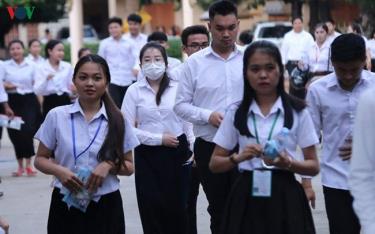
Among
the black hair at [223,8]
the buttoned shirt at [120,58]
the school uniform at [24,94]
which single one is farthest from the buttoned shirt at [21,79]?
the black hair at [223,8]

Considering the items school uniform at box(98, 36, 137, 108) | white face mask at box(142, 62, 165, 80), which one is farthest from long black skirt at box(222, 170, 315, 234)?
school uniform at box(98, 36, 137, 108)

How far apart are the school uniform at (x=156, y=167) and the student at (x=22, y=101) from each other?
5706mm

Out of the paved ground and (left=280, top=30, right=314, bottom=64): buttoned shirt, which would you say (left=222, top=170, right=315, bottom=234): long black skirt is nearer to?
the paved ground

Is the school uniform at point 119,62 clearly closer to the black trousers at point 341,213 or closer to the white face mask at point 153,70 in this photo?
the white face mask at point 153,70

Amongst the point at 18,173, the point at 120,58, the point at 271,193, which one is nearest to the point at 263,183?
the point at 271,193

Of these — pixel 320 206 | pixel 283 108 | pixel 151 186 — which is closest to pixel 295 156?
pixel 283 108

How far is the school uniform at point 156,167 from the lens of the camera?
26.0 feet

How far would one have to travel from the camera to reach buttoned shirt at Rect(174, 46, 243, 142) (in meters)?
6.94

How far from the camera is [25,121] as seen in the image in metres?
13.6

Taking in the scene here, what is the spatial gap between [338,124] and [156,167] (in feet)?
7.27

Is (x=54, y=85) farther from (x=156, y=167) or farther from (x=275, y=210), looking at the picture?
(x=275, y=210)

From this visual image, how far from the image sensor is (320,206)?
10273mm

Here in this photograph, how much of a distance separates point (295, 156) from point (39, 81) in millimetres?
8393

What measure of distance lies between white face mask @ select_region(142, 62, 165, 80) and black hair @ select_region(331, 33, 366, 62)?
237cm
